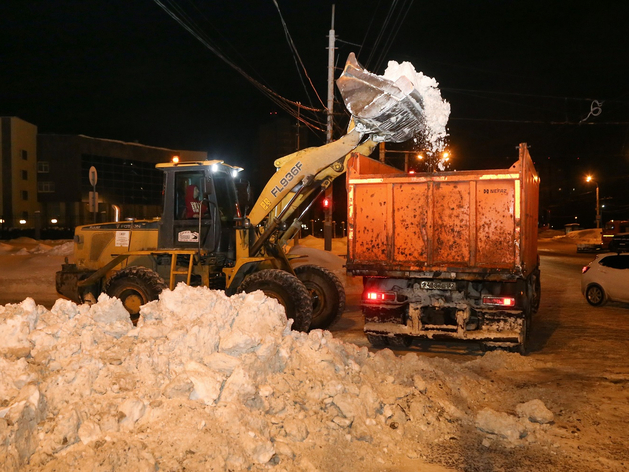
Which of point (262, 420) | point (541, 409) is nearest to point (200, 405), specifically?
point (262, 420)

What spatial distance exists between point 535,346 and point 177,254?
20.9ft

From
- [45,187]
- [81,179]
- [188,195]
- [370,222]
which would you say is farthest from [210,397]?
[45,187]

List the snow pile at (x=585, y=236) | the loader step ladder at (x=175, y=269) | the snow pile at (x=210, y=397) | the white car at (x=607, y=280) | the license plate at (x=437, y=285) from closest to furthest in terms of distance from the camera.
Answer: the snow pile at (x=210, y=397) < the license plate at (x=437, y=285) < the loader step ladder at (x=175, y=269) < the white car at (x=607, y=280) < the snow pile at (x=585, y=236)

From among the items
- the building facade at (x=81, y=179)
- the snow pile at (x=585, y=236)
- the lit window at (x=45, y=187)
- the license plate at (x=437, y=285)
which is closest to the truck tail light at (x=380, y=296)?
the license plate at (x=437, y=285)

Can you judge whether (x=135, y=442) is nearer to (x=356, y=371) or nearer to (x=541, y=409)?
Answer: (x=356, y=371)

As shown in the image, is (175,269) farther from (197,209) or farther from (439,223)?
(439,223)

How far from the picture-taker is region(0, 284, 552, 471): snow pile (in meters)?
4.20

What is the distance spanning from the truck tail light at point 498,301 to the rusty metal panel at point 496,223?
51 centimetres

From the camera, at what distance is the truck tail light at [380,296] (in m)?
8.79

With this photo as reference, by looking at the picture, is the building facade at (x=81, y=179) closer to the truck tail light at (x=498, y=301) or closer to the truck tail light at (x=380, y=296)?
the truck tail light at (x=380, y=296)

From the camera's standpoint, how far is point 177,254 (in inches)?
391

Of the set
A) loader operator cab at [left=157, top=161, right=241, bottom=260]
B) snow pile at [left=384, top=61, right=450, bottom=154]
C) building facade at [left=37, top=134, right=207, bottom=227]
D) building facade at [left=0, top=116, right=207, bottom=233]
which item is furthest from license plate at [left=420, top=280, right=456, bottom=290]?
building facade at [left=37, top=134, right=207, bottom=227]

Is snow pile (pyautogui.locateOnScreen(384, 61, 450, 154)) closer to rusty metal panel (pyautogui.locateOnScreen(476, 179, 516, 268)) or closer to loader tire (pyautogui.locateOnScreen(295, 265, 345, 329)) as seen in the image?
rusty metal panel (pyautogui.locateOnScreen(476, 179, 516, 268))

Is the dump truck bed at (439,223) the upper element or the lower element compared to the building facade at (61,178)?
lower
